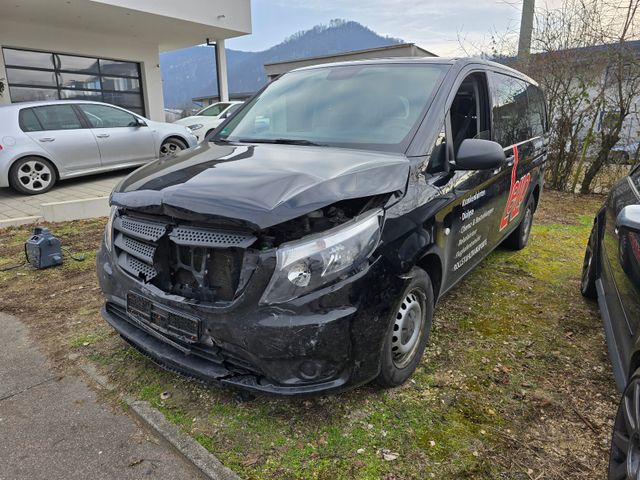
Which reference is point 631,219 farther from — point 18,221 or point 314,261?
point 18,221

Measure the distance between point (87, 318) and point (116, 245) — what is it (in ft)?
4.38

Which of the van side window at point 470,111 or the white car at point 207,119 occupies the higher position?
the white car at point 207,119

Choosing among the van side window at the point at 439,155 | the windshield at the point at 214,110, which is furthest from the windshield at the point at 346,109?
the windshield at the point at 214,110

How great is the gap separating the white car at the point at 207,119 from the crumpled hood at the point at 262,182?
34.4ft

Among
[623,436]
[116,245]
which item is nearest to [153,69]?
[116,245]

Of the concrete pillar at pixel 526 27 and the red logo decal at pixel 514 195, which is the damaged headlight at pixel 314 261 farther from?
the concrete pillar at pixel 526 27

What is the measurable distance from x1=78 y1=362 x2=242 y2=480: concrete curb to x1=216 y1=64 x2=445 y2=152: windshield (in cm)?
188

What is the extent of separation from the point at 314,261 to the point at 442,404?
47.7 inches

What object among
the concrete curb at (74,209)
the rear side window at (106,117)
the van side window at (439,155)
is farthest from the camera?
the rear side window at (106,117)

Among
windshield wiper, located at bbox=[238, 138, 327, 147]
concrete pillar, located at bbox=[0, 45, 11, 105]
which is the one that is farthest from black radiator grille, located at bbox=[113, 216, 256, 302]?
concrete pillar, located at bbox=[0, 45, 11, 105]

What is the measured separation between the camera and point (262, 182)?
227cm

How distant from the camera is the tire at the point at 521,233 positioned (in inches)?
205

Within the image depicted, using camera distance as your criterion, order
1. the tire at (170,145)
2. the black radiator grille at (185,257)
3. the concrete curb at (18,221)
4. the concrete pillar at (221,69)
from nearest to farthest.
→ the black radiator grille at (185,257), the concrete curb at (18,221), the tire at (170,145), the concrete pillar at (221,69)

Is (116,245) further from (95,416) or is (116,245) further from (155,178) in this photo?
(95,416)
